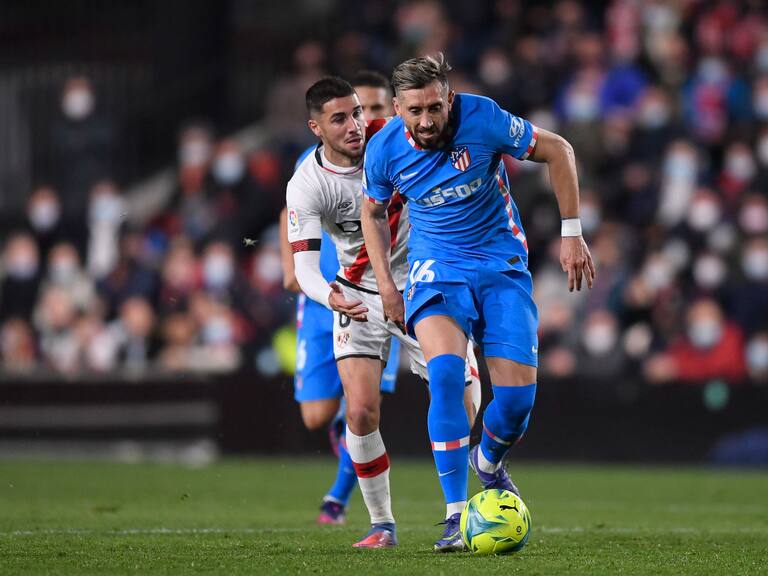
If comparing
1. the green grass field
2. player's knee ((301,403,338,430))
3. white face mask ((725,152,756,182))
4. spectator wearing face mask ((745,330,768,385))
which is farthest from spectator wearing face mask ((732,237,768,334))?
player's knee ((301,403,338,430))

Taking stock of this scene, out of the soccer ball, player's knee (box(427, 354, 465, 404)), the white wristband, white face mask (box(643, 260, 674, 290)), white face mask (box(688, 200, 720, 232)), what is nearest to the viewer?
the soccer ball

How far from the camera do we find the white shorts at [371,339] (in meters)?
8.40

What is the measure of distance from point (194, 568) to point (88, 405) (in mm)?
10672

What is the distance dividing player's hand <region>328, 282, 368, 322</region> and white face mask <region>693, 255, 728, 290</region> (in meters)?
8.79

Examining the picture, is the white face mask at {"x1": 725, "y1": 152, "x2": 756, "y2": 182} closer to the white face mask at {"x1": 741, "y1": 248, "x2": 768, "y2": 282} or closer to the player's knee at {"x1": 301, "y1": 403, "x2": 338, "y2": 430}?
the white face mask at {"x1": 741, "y1": 248, "x2": 768, "y2": 282}

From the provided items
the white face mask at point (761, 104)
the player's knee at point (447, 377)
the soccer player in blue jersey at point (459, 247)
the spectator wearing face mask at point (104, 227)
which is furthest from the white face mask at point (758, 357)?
the player's knee at point (447, 377)

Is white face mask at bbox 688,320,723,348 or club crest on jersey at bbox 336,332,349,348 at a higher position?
club crest on jersey at bbox 336,332,349,348

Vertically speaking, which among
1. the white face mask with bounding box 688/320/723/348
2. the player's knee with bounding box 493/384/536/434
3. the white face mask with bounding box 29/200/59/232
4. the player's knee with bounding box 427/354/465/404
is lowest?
the white face mask with bounding box 688/320/723/348

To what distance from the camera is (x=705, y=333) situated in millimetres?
15523

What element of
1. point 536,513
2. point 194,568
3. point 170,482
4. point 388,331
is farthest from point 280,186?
point 194,568

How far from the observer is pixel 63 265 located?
1875cm

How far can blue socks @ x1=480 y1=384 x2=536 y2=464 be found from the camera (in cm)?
766

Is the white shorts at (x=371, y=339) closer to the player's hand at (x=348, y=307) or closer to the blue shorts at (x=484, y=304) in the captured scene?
the player's hand at (x=348, y=307)

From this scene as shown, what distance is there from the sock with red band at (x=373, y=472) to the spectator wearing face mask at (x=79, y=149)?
12.4 m
